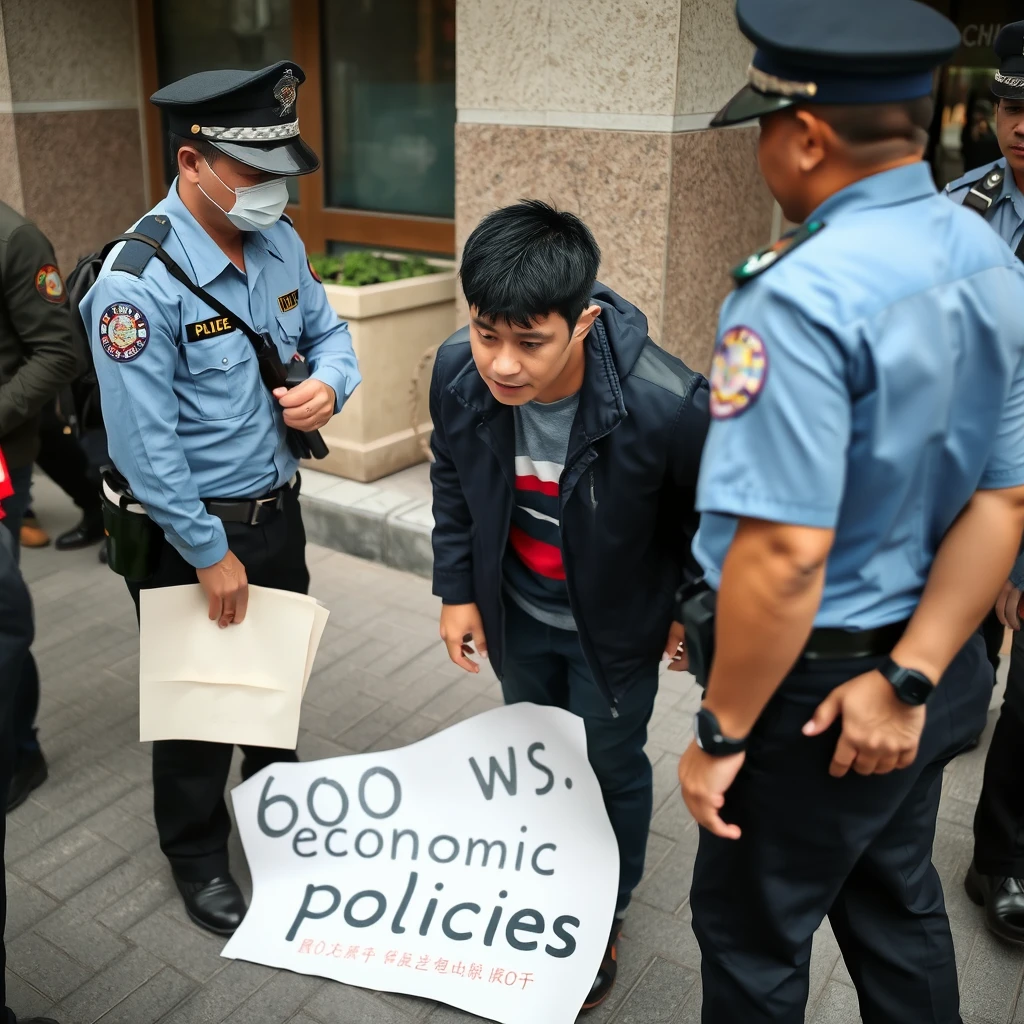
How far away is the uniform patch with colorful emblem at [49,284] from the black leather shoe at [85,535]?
195 centimetres

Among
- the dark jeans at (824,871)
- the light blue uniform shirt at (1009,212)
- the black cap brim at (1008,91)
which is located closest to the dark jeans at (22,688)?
the dark jeans at (824,871)

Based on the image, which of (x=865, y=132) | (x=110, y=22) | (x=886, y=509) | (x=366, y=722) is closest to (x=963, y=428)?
(x=886, y=509)

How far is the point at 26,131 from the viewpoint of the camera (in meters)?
6.11

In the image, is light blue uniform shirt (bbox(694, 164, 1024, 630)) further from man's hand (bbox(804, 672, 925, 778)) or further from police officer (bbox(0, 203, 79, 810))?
police officer (bbox(0, 203, 79, 810))

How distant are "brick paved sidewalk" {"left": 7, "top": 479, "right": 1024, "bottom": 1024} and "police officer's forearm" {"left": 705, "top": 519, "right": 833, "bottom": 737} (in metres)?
1.31

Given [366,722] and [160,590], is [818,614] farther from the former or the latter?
[366,722]

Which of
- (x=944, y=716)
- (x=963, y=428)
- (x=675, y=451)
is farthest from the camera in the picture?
(x=675, y=451)

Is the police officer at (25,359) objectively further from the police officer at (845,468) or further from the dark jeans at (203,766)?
the police officer at (845,468)

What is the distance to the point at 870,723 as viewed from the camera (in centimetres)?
157

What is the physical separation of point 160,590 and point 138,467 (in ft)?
1.14

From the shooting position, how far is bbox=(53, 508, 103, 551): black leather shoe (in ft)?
16.4

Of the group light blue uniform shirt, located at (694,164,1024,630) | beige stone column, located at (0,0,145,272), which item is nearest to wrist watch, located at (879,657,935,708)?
light blue uniform shirt, located at (694,164,1024,630)

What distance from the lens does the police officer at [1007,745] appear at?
8.62 ft

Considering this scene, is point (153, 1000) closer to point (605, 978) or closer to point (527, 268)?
point (605, 978)
